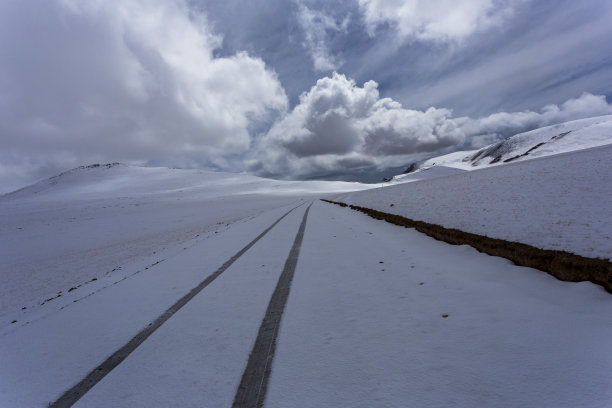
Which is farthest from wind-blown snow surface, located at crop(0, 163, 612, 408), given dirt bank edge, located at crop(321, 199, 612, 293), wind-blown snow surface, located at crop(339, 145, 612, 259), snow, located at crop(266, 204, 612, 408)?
wind-blown snow surface, located at crop(339, 145, 612, 259)

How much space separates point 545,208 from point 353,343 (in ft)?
51.7

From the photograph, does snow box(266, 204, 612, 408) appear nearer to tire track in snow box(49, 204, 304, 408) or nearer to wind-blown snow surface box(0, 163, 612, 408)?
wind-blown snow surface box(0, 163, 612, 408)

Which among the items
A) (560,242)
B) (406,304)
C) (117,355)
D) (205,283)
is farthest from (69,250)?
(560,242)

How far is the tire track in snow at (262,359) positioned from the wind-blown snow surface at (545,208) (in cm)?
994

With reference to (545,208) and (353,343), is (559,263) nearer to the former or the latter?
(353,343)

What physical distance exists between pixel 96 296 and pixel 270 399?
6161 millimetres

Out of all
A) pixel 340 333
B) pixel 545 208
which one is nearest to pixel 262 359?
pixel 340 333

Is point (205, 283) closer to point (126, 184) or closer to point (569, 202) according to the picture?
point (569, 202)

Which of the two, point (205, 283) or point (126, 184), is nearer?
point (205, 283)

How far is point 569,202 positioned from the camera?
1395cm

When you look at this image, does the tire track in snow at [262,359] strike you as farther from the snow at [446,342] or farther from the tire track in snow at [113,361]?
the tire track in snow at [113,361]

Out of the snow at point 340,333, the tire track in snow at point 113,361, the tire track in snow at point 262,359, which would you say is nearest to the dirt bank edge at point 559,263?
the snow at point 340,333

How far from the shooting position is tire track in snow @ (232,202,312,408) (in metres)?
2.61

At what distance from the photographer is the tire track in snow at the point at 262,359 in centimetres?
261
